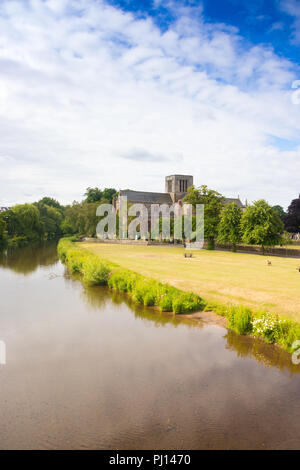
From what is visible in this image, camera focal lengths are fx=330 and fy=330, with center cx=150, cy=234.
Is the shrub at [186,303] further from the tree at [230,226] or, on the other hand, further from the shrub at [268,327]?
the tree at [230,226]

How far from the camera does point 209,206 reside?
5941 cm

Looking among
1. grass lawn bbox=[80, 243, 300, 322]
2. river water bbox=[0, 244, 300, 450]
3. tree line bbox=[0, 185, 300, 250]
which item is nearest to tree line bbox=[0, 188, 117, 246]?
tree line bbox=[0, 185, 300, 250]

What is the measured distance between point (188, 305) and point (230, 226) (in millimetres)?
36973

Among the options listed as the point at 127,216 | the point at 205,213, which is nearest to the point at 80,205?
the point at 127,216

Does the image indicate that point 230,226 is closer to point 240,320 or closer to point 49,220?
point 240,320

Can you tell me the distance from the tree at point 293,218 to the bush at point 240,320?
215 feet

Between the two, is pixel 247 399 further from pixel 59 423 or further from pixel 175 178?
pixel 175 178

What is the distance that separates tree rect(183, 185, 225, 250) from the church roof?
183 feet

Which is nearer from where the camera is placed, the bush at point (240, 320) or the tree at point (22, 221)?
the bush at point (240, 320)

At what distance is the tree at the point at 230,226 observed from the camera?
52594 millimetres

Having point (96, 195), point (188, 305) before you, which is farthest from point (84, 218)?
point (188, 305)

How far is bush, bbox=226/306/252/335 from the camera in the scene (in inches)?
568

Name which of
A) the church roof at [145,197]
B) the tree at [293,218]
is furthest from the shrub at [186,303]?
the church roof at [145,197]

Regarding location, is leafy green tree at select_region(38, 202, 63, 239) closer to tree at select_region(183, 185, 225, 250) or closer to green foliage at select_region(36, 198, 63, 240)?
green foliage at select_region(36, 198, 63, 240)
